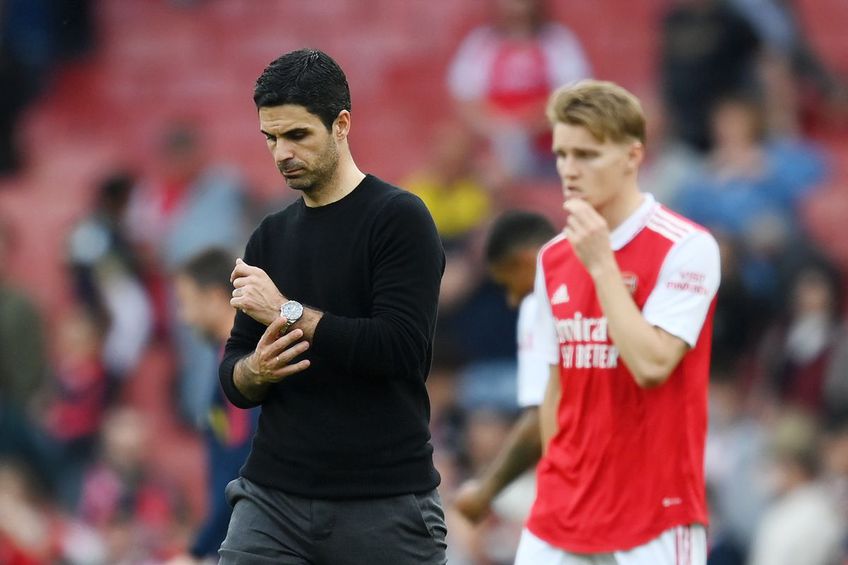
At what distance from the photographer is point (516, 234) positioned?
6.27 metres

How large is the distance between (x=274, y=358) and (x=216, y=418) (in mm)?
2143

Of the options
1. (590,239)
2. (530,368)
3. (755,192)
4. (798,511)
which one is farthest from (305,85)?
(755,192)

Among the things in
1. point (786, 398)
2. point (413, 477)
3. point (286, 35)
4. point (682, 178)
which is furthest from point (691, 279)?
point (286, 35)

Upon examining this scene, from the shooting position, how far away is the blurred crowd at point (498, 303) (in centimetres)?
1010

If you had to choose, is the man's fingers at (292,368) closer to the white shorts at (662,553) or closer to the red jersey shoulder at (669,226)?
the white shorts at (662,553)

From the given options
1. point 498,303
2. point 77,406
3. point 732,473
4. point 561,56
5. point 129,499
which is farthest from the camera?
point 77,406

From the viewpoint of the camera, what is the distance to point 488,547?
9188 mm

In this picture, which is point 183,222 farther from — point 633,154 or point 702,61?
point 633,154

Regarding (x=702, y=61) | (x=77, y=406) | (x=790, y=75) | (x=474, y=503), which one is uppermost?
(x=702, y=61)

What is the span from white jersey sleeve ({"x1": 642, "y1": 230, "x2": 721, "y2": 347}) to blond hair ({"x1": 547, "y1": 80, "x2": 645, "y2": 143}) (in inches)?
15.3

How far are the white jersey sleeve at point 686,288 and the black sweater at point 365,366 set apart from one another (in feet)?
2.56

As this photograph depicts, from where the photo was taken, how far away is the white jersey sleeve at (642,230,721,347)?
5.12m

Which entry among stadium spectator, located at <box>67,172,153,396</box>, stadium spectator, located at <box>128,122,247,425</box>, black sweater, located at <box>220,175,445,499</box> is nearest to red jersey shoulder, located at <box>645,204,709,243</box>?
black sweater, located at <box>220,175,445,499</box>

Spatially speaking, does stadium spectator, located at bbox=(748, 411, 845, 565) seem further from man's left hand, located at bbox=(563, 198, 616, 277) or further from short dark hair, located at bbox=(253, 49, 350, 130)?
short dark hair, located at bbox=(253, 49, 350, 130)
